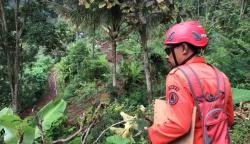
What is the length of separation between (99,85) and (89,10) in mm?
5616

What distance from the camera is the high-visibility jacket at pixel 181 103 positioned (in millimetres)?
2754

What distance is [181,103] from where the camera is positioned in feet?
9.04

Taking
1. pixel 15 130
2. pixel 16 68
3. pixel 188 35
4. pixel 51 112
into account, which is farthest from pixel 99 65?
pixel 188 35

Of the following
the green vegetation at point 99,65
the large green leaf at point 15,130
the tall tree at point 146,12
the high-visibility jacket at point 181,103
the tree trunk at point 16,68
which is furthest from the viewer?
the tree trunk at point 16,68

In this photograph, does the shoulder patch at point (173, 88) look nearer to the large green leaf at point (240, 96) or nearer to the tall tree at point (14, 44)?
the large green leaf at point (240, 96)

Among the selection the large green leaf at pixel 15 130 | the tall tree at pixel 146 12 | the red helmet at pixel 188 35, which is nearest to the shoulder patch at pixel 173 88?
the red helmet at pixel 188 35

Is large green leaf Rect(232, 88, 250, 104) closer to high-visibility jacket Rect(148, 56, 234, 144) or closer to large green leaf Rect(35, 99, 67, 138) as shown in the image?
large green leaf Rect(35, 99, 67, 138)

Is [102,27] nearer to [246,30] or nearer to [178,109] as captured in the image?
[246,30]

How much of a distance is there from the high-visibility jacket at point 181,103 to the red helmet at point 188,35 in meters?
0.12

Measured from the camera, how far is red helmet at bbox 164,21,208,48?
2.91 metres

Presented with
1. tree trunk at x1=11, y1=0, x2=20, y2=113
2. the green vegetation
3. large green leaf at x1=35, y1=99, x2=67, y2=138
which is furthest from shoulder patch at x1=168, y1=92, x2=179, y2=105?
tree trunk at x1=11, y1=0, x2=20, y2=113

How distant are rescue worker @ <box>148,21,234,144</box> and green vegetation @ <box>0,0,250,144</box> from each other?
547 millimetres

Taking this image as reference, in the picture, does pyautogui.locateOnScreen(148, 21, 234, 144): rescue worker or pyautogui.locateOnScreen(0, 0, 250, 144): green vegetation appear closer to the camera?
pyautogui.locateOnScreen(148, 21, 234, 144): rescue worker

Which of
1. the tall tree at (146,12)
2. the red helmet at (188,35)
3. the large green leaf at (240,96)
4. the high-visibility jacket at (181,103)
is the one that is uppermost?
the tall tree at (146,12)
